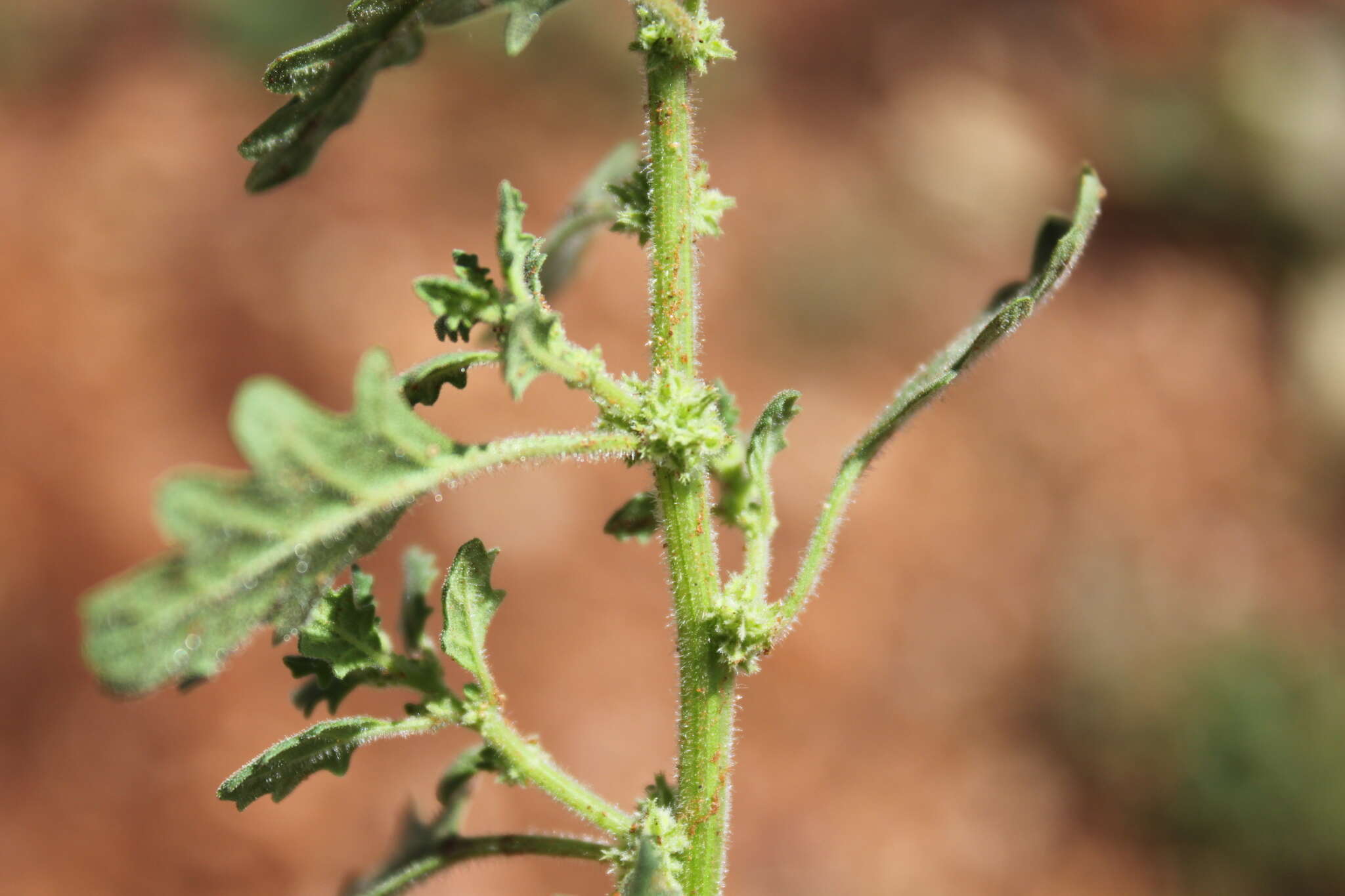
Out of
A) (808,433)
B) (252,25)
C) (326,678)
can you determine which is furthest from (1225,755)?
(252,25)

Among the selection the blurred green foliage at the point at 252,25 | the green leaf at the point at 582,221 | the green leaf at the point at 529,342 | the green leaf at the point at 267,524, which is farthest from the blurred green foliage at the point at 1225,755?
the blurred green foliage at the point at 252,25

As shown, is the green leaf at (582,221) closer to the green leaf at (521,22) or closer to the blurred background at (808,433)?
the green leaf at (521,22)

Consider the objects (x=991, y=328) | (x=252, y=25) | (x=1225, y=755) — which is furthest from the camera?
(x=252, y=25)

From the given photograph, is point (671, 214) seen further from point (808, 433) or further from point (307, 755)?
point (808, 433)

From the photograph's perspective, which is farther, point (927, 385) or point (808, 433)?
point (808, 433)

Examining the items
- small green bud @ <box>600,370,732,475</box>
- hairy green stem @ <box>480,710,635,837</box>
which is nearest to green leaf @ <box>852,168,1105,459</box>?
small green bud @ <box>600,370,732,475</box>

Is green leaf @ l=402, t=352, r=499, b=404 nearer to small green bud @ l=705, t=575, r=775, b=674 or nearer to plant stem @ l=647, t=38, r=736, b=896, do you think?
plant stem @ l=647, t=38, r=736, b=896

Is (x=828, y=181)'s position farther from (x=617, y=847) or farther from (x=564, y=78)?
(x=617, y=847)

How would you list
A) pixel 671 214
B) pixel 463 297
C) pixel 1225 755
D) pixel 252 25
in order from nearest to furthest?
1. pixel 463 297
2. pixel 671 214
3. pixel 1225 755
4. pixel 252 25
